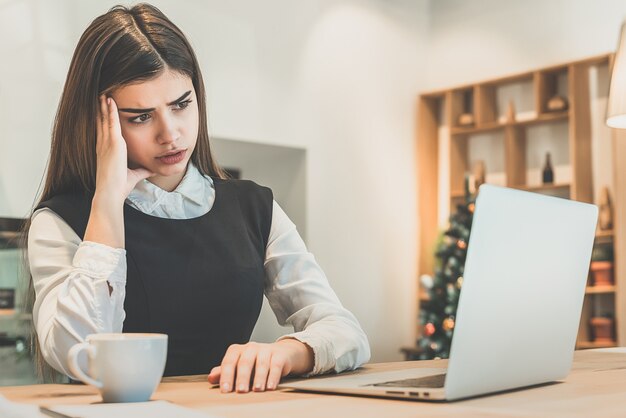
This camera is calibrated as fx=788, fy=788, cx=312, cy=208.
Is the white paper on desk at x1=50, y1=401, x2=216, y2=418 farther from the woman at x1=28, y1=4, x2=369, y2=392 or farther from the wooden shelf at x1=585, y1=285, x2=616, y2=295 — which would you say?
the wooden shelf at x1=585, y1=285, x2=616, y2=295

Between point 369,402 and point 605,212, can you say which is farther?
point 605,212

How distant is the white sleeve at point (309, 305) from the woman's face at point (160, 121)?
30 centimetres

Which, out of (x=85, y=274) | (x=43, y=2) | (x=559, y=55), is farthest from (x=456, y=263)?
(x=85, y=274)

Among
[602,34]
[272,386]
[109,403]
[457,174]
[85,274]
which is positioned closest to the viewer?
[109,403]

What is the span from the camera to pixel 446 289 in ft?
16.7

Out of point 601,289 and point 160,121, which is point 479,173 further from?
point 160,121

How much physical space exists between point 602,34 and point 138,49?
4.08 meters

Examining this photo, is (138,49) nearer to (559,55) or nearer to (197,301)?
(197,301)

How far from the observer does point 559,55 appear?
16.8ft

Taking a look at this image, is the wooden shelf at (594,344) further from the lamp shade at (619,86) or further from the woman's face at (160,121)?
the woman's face at (160,121)

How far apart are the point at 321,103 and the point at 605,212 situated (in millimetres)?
1895

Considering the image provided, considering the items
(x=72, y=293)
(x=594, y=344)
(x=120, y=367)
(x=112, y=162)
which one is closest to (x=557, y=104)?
(x=594, y=344)

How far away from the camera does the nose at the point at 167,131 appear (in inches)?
59.2

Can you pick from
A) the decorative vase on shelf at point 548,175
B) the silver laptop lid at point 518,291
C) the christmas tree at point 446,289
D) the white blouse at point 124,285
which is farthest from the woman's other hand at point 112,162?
the decorative vase on shelf at point 548,175
